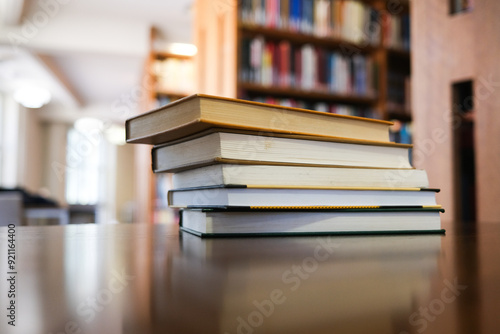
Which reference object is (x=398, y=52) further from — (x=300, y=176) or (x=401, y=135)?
(x=300, y=176)

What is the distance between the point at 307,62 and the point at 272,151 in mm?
2251

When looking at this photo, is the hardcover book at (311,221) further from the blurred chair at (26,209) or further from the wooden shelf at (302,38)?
the wooden shelf at (302,38)

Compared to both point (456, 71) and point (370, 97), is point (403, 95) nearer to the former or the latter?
point (370, 97)

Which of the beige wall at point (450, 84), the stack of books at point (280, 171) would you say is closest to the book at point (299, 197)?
the stack of books at point (280, 171)

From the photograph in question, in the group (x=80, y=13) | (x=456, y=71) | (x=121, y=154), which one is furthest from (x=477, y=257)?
(x=121, y=154)

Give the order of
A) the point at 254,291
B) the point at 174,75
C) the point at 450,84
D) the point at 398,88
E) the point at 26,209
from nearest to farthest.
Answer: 1. the point at 254,291
2. the point at 450,84
3. the point at 398,88
4. the point at 26,209
5. the point at 174,75

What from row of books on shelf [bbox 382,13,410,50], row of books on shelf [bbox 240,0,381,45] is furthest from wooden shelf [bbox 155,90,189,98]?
row of books on shelf [bbox 382,13,410,50]

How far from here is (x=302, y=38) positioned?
2.73 m

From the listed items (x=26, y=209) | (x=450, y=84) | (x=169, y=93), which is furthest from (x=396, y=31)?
(x=26, y=209)

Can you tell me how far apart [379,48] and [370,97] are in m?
0.37

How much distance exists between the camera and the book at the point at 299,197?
21.1 inches

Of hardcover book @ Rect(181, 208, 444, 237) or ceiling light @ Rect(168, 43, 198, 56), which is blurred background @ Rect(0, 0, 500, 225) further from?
hardcover book @ Rect(181, 208, 444, 237)

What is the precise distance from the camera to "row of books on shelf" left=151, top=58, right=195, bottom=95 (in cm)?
405

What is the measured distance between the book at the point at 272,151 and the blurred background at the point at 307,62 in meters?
0.54
